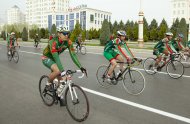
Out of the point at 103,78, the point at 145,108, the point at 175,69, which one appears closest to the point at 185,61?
the point at 175,69

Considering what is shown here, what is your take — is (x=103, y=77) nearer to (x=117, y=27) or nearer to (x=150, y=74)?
(x=150, y=74)

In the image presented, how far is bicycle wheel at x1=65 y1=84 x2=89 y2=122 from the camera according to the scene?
488 centimetres

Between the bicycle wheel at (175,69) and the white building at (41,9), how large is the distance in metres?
168

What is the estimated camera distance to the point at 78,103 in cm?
494

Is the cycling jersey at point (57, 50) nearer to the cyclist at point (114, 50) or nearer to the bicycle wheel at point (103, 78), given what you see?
the cyclist at point (114, 50)

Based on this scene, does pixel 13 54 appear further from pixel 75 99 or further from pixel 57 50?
pixel 75 99

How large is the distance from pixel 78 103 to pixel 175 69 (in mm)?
6076

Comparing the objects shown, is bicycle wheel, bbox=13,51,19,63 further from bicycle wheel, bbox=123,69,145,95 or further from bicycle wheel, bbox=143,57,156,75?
bicycle wheel, bbox=123,69,145,95

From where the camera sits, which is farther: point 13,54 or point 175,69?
point 13,54

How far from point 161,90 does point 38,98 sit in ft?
12.4

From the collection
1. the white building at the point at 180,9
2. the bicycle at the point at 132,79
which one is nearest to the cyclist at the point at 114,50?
the bicycle at the point at 132,79

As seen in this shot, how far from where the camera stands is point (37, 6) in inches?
7279

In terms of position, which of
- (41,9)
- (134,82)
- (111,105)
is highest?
(41,9)

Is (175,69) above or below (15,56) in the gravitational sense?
below
